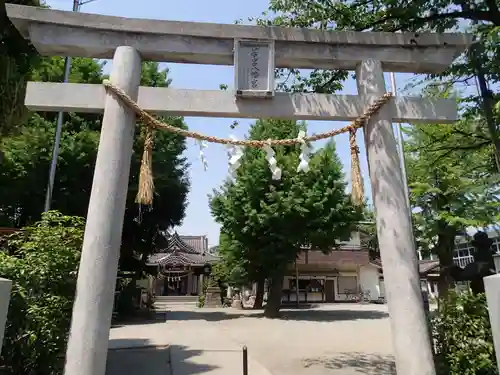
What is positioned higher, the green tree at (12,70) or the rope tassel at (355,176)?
the green tree at (12,70)

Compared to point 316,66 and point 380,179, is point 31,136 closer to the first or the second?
point 316,66

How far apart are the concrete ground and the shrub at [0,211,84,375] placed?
285cm

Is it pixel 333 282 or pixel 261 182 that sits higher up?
pixel 261 182

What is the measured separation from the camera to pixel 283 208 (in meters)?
15.9

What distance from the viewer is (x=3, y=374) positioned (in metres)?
4.71

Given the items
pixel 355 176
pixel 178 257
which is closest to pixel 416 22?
pixel 355 176

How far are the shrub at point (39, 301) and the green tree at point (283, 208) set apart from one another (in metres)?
11.3

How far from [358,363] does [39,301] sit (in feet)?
21.2

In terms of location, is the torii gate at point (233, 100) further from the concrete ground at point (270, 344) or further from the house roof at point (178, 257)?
the house roof at point (178, 257)

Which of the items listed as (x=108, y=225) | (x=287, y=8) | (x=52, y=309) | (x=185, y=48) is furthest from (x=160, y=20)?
(x=52, y=309)

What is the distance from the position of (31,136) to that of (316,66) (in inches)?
527

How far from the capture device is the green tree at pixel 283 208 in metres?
16.0

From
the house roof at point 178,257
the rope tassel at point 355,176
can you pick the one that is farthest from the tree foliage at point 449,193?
the house roof at point 178,257

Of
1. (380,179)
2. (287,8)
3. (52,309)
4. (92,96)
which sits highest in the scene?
(287,8)
